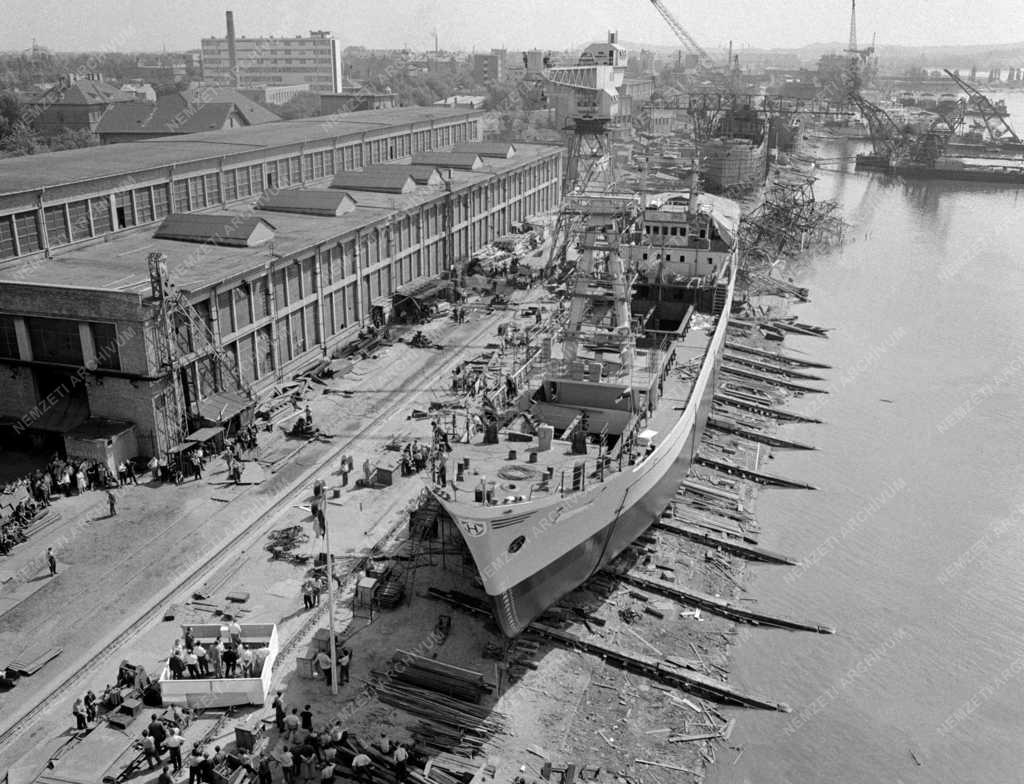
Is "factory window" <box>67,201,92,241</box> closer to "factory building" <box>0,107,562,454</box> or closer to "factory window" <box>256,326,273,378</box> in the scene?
"factory building" <box>0,107,562,454</box>

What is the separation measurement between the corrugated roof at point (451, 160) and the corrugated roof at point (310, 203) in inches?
727

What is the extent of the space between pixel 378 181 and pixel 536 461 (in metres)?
36.9

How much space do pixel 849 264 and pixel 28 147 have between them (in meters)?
83.0

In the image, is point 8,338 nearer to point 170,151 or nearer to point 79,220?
point 79,220

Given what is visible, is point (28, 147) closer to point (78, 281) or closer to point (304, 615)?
point (78, 281)

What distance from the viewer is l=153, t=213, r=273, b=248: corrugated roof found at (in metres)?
40.5

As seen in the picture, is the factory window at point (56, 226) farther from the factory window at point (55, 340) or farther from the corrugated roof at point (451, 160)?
the corrugated roof at point (451, 160)

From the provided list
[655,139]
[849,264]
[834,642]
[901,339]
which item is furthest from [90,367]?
[655,139]

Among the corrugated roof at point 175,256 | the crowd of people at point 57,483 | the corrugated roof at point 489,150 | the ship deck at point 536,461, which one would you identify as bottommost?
the crowd of people at point 57,483

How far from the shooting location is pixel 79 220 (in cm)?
4009

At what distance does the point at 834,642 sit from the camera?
24.4 m

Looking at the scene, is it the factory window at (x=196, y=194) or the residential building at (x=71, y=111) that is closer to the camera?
the factory window at (x=196, y=194)

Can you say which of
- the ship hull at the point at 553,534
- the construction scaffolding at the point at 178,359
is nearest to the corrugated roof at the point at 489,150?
the construction scaffolding at the point at 178,359

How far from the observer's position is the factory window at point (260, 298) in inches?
1473
